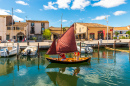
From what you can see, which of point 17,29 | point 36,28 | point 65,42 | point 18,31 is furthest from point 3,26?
point 65,42

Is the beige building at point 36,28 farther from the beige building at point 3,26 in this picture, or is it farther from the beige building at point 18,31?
the beige building at point 3,26

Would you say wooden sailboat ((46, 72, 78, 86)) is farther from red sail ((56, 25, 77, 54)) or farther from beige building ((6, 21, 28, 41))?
beige building ((6, 21, 28, 41))

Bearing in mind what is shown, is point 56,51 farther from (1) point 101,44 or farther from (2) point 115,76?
(1) point 101,44

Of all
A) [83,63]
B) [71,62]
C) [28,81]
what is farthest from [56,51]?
[28,81]

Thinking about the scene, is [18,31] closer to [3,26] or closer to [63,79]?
[3,26]

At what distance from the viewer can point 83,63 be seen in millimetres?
17141

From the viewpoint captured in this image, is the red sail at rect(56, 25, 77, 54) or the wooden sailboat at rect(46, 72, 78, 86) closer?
the wooden sailboat at rect(46, 72, 78, 86)

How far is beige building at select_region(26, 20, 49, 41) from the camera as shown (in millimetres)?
53862

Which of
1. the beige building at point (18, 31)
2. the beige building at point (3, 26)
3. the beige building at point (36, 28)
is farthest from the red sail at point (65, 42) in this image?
the beige building at point (36, 28)

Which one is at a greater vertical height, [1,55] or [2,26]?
[2,26]

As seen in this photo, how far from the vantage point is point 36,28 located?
54.7 meters

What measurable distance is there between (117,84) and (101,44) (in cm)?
2703

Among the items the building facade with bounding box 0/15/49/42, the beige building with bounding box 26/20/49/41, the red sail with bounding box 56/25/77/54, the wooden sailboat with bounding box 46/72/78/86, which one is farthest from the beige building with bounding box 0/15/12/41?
the wooden sailboat with bounding box 46/72/78/86

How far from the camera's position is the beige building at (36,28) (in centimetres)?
5386
